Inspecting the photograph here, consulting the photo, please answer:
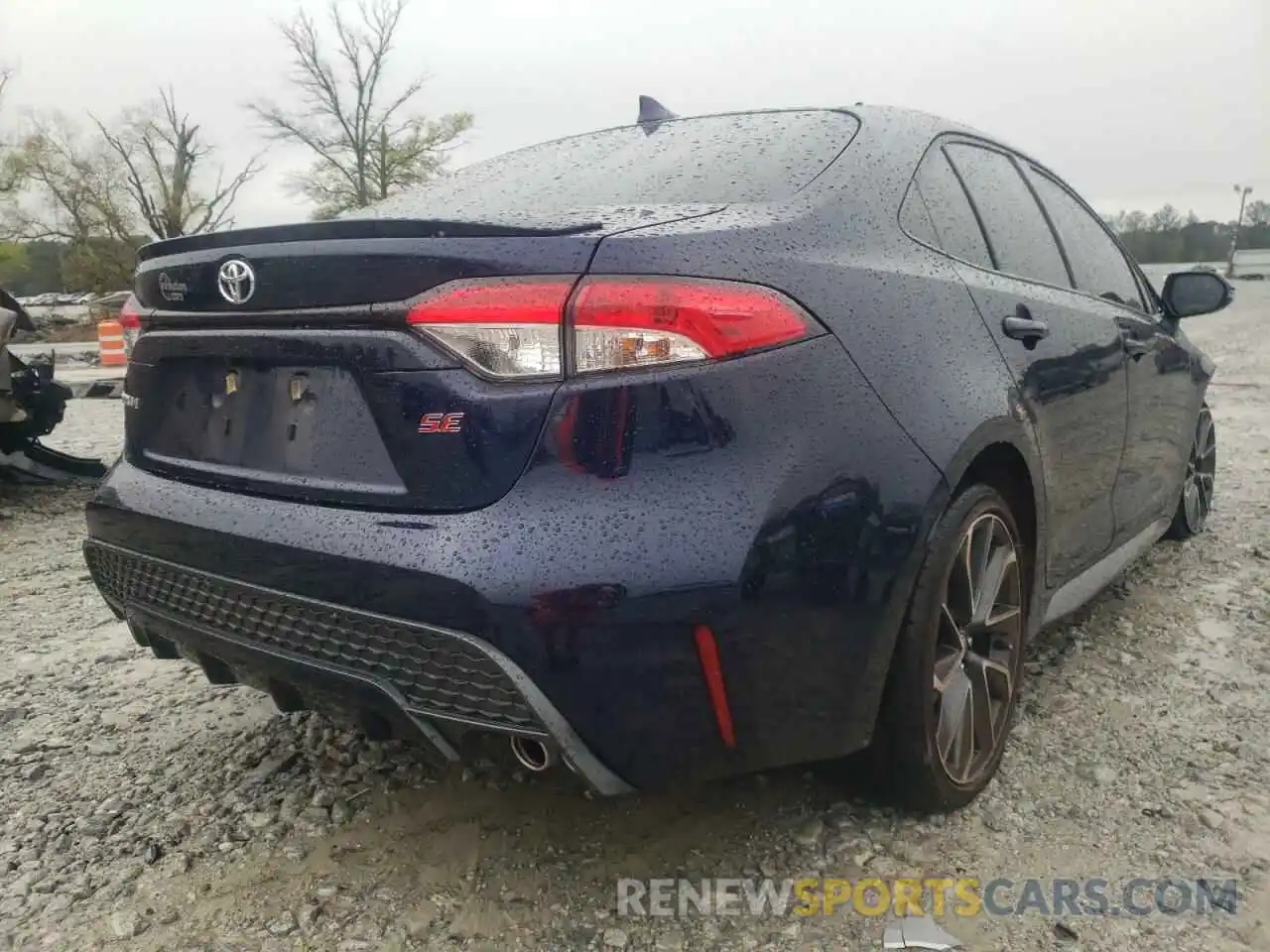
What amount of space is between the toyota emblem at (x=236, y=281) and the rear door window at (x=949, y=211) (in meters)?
1.42

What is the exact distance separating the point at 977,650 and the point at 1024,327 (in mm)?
770

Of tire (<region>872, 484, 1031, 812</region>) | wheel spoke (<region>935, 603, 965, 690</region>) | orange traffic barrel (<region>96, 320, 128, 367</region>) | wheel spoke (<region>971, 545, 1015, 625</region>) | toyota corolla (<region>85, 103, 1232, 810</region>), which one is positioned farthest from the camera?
orange traffic barrel (<region>96, 320, 128, 367</region>)

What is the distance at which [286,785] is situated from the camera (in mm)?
2445

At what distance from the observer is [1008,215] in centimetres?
275

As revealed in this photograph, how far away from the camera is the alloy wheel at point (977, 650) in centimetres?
215

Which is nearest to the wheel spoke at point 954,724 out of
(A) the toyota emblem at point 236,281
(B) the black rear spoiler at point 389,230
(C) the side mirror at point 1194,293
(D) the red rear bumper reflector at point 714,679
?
(D) the red rear bumper reflector at point 714,679

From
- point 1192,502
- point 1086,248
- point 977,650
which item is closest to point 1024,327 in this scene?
point 977,650

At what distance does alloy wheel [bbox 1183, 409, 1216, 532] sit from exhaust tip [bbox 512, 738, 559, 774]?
3.47 metres

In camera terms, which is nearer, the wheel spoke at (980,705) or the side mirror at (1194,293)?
the wheel spoke at (980,705)

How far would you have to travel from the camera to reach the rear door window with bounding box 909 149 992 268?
2324 mm

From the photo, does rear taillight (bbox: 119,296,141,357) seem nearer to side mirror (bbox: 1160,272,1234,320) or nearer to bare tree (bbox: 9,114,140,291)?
side mirror (bbox: 1160,272,1234,320)

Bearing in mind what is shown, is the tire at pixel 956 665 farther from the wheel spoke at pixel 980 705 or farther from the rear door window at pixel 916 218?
the rear door window at pixel 916 218

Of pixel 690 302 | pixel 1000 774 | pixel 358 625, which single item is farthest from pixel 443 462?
pixel 1000 774

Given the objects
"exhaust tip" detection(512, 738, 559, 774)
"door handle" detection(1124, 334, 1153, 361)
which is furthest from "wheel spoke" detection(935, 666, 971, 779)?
"door handle" detection(1124, 334, 1153, 361)
